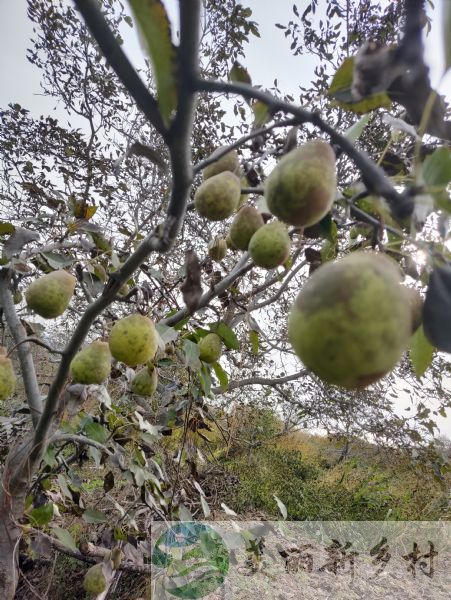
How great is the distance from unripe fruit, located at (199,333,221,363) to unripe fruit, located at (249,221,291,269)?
0.62 metres

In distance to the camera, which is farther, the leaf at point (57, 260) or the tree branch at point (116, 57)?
the leaf at point (57, 260)

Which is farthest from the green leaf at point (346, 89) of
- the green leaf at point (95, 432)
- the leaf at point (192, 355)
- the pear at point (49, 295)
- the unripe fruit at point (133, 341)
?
the green leaf at point (95, 432)

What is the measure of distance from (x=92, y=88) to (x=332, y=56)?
276 centimetres

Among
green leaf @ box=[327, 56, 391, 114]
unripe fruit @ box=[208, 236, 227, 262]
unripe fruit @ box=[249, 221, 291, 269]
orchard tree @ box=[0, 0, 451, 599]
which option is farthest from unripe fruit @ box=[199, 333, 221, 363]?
green leaf @ box=[327, 56, 391, 114]

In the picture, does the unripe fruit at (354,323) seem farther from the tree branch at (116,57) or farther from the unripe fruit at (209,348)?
the unripe fruit at (209,348)

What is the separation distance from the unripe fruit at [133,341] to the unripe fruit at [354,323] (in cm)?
52

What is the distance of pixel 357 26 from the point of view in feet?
12.4

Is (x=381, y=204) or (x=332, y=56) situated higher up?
(x=332, y=56)

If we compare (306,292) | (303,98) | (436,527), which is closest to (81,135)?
(303,98)

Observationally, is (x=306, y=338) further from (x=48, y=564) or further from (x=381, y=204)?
(x=48, y=564)

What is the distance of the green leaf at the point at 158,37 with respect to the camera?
324 mm

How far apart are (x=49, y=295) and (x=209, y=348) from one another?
55 cm

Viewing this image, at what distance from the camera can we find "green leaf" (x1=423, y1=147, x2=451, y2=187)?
41cm

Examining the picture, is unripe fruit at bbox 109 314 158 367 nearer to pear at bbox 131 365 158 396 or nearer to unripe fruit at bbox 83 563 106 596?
pear at bbox 131 365 158 396
